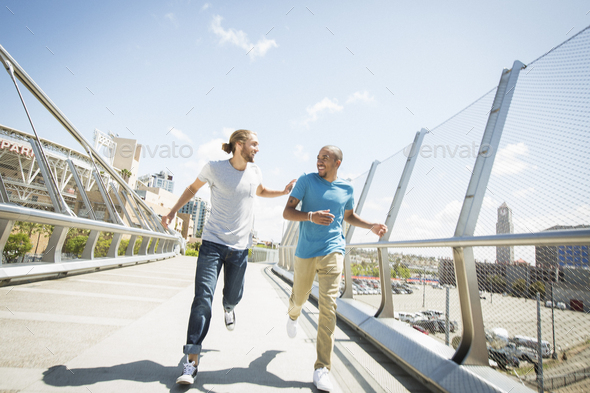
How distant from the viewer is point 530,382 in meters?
1.58

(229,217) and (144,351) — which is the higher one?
(229,217)

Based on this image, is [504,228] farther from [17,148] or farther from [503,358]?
[17,148]

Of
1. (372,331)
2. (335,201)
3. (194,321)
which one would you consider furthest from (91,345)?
(372,331)

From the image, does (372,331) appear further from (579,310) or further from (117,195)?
(117,195)

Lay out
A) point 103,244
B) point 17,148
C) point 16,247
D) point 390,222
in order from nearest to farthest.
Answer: point 390,222, point 16,247, point 17,148, point 103,244

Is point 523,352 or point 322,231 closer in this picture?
point 523,352

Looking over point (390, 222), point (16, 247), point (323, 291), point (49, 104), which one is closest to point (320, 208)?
point (323, 291)

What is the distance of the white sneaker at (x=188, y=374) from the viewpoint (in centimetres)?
179

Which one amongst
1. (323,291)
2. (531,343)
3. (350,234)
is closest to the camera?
(531,343)

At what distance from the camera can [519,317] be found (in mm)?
1768

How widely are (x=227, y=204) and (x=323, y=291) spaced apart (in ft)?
3.21

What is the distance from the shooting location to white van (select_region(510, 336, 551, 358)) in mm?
1566

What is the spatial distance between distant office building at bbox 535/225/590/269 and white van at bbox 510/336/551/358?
15.1 inches

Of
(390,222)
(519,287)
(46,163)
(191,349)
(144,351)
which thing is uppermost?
(46,163)
